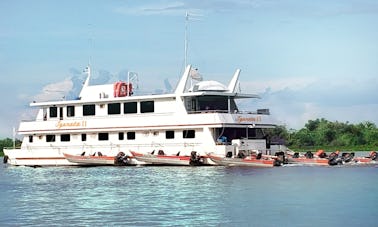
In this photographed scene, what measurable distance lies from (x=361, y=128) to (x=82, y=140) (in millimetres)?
47368

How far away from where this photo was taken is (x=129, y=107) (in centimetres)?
4634

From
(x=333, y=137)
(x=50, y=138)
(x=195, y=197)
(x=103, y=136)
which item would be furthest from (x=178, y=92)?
(x=333, y=137)

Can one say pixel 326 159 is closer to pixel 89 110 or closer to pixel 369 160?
pixel 369 160

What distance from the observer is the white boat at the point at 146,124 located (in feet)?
Answer: 142

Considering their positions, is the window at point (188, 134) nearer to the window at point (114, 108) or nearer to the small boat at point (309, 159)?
the window at point (114, 108)

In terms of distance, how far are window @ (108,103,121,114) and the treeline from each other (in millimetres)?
33556

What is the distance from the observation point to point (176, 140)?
44.6 metres

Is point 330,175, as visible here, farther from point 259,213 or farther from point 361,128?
point 361,128

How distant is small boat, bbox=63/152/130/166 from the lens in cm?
4562

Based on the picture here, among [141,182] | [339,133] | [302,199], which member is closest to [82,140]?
[141,182]

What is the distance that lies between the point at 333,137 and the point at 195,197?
57455mm

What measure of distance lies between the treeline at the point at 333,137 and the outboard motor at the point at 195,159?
1417 inches

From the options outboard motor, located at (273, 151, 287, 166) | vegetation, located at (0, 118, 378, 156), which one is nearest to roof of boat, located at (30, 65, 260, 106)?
outboard motor, located at (273, 151, 287, 166)

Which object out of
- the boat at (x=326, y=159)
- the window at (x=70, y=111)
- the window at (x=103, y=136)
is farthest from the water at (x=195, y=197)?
the window at (x=70, y=111)
